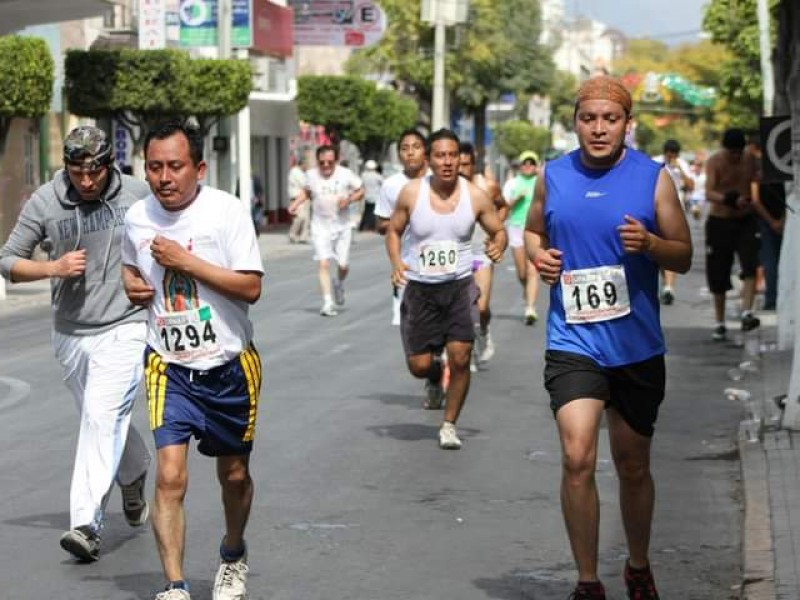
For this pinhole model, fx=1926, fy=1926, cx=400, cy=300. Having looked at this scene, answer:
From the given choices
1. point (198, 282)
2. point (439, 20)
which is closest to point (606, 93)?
point (198, 282)

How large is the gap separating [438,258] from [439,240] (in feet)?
0.37

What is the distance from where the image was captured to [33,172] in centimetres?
3622

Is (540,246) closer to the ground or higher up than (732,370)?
higher up

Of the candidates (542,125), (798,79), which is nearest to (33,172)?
(798,79)

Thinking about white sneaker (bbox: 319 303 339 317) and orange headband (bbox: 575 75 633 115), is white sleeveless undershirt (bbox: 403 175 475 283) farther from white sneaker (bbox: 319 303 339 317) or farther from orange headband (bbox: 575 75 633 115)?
white sneaker (bbox: 319 303 339 317)

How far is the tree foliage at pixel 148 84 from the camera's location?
1385 inches

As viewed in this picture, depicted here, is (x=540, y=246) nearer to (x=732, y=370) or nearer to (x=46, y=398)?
(x=46, y=398)

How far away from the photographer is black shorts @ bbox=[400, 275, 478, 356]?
37.7 feet

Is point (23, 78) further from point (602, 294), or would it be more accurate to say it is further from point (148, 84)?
point (602, 294)

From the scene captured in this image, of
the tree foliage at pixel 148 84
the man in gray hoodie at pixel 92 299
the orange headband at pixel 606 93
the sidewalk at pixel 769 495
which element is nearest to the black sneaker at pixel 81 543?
the man in gray hoodie at pixel 92 299

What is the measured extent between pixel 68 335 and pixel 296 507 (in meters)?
1.61

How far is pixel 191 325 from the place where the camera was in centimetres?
669

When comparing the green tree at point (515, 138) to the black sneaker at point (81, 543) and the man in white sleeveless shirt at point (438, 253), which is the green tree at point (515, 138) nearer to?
the man in white sleeveless shirt at point (438, 253)

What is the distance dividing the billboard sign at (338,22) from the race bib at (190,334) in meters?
47.2
